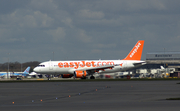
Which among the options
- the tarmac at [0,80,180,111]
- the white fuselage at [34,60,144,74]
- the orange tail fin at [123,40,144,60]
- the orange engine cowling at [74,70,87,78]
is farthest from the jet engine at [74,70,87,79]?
the tarmac at [0,80,180,111]

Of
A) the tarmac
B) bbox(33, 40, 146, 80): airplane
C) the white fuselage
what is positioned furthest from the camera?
the white fuselage

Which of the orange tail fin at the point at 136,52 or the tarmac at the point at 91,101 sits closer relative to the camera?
the tarmac at the point at 91,101

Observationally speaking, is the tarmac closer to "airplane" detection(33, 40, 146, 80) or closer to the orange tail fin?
"airplane" detection(33, 40, 146, 80)

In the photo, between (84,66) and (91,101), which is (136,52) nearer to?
(84,66)

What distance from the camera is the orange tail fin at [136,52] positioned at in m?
70.4

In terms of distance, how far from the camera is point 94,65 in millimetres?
67312

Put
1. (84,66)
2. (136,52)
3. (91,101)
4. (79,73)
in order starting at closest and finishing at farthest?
(91,101) < (79,73) < (84,66) < (136,52)

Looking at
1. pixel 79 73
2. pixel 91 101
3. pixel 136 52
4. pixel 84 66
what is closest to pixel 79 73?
pixel 79 73

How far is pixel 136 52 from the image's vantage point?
70.9 meters

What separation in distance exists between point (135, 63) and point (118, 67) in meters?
4.28

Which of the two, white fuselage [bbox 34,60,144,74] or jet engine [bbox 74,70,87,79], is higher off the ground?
white fuselage [bbox 34,60,144,74]

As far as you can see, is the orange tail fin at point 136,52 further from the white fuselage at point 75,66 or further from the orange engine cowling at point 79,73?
the orange engine cowling at point 79,73

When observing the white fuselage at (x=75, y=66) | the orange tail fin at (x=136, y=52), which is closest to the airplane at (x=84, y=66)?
the white fuselage at (x=75, y=66)

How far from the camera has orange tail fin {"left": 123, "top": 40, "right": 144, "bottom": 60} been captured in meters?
70.4
